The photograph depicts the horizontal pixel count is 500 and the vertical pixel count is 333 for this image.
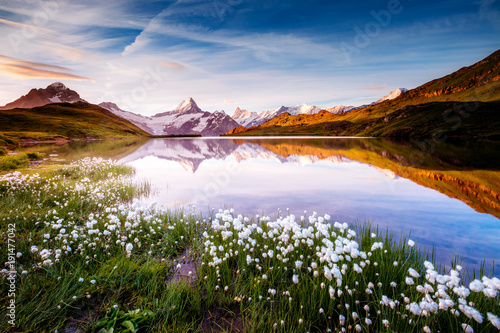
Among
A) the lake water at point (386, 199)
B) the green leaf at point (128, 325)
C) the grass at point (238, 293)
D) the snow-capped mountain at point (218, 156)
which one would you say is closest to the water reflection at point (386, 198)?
the lake water at point (386, 199)

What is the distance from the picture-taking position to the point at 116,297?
5781mm

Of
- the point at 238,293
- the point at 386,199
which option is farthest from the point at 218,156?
the point at 238,293

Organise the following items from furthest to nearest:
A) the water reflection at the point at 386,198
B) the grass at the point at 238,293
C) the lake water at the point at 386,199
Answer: the water reflection at the point at 386,198 < the lake water at the point at 386,199 < the grass at the point at 238,293

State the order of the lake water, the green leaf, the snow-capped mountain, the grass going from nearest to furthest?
the green leaf < the grass < the lake water < the snow-capped mountain

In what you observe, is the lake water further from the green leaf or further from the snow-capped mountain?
the snow-capped mountain

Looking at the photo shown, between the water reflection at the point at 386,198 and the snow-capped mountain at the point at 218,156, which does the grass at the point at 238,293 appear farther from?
the snow-capped mountain at the point at 218,156

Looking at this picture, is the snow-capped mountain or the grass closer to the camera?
the grass

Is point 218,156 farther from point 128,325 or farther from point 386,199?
point 128,325

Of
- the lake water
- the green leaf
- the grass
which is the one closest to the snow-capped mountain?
the lake water

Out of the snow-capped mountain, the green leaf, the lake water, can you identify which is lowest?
the lake water

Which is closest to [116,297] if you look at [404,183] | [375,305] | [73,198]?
[375,305]

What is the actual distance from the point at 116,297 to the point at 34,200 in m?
11.2

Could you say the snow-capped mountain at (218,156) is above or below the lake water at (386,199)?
above

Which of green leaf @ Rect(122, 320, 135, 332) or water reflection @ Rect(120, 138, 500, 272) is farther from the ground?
green leaf @ Rect(122, 320, 135, 332)
